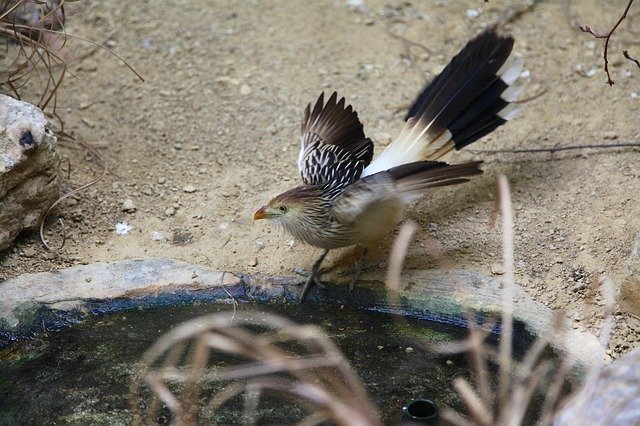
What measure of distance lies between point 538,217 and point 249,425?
2118 mm

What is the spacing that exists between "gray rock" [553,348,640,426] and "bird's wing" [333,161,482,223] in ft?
4.82

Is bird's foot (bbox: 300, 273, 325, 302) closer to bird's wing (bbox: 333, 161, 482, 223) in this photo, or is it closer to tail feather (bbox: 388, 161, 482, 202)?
bird's wing (bbox: 333, 161, 482, 223)

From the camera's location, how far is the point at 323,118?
5117 mm

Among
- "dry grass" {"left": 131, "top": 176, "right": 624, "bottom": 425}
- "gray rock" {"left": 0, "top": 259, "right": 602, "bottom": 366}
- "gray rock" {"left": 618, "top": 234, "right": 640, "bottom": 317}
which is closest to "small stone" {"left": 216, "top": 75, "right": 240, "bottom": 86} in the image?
"gray rock" {"left": 0, "top": 259, "right": 602, "bottom": 366}

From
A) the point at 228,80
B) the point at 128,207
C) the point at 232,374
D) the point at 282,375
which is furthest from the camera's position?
the point at 228,80

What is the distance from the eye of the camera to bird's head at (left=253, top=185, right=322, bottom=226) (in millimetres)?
4500

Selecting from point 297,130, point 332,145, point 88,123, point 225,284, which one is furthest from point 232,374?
point 88,123

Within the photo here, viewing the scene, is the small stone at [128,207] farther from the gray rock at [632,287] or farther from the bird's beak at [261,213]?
the gray rock at [632,287]

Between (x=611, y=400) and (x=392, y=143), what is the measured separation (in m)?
2.37

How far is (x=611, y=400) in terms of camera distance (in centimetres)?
295

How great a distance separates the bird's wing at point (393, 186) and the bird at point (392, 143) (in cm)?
3

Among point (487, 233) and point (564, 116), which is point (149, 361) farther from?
point (564, 116)

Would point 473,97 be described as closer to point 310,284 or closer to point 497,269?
point 497,269

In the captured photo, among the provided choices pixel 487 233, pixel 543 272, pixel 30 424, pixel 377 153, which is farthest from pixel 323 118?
pixel 30 424
